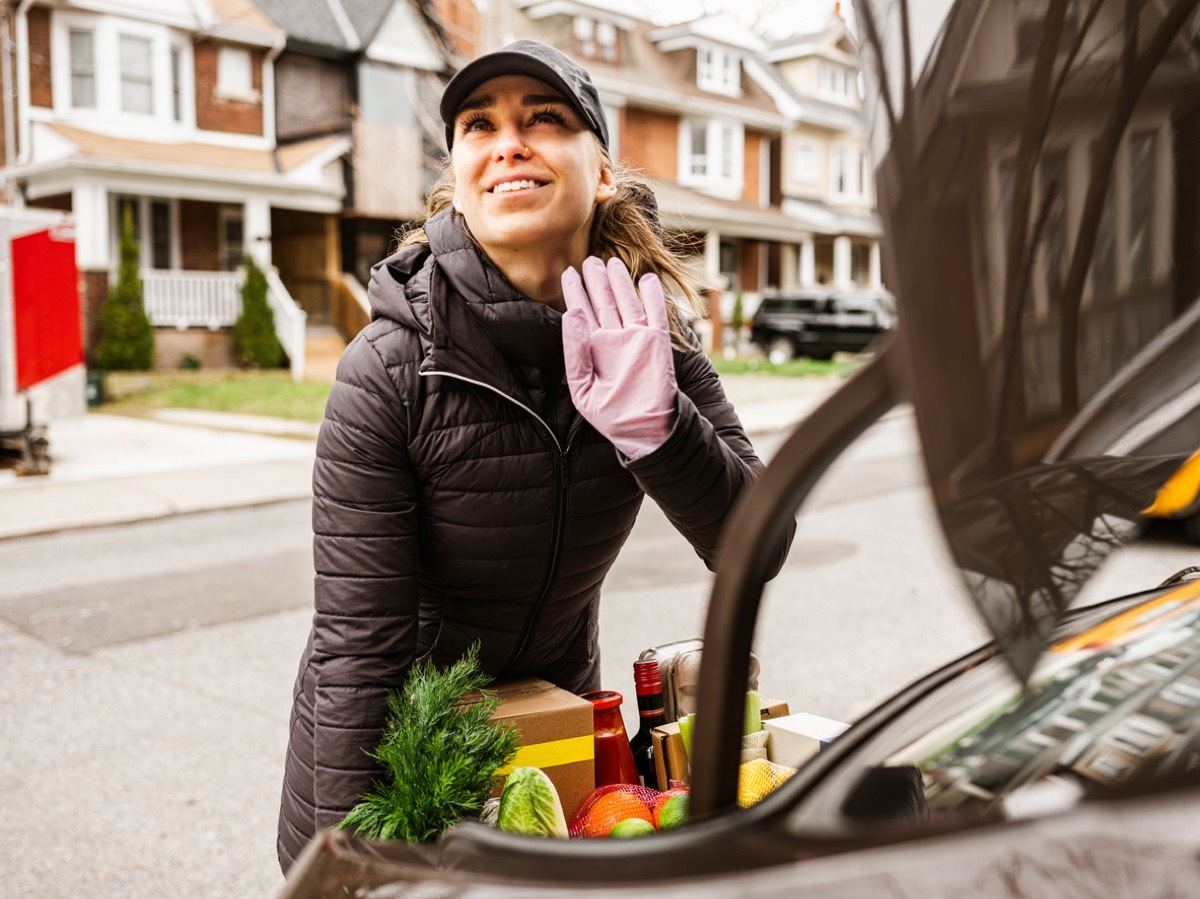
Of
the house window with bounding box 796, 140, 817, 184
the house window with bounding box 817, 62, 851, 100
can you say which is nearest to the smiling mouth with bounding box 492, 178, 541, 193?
the house window with bounding box 796, 140, 817, 184

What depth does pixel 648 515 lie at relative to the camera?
9703 mm

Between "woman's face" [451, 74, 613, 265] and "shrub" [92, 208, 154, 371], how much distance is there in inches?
750

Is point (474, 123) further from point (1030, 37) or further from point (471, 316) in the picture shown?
point (1030, 37)

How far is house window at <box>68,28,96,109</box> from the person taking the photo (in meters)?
20.9

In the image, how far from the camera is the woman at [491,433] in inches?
66.7

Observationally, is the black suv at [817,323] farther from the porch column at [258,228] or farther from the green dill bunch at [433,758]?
the green dill bunch at [433,758]

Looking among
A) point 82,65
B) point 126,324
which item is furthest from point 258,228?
point 82,65

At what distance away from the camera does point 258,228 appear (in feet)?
73.0

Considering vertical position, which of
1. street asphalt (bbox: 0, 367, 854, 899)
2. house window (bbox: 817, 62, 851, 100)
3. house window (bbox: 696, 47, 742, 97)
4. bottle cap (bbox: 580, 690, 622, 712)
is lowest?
street asphalt (bbox: 0, 367, 854, 899)

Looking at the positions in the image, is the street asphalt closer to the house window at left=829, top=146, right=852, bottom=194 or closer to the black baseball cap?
the black baseball cap

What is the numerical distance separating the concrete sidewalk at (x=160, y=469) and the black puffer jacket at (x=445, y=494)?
662cm

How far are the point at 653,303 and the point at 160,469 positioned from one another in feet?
35.6

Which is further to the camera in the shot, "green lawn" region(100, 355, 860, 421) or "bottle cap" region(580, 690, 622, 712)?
"green lawn" region(100, 355, 860, 421)

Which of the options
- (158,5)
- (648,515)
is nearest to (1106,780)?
(648,515)
